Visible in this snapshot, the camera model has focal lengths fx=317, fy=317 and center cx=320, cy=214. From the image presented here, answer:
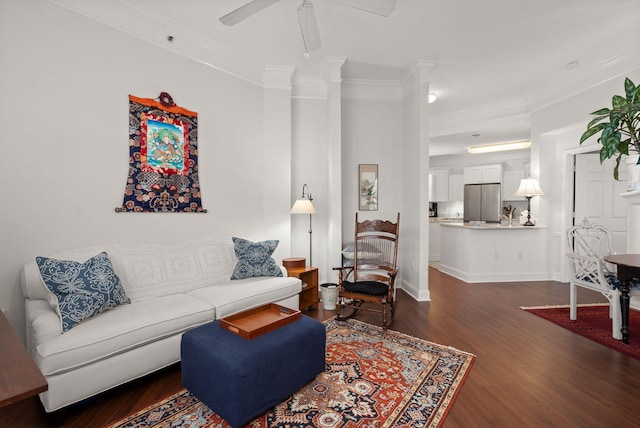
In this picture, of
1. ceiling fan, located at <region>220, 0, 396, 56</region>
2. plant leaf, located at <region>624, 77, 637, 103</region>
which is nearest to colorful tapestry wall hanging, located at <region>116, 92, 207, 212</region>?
ceiling fan, located at <region>220, 0, 396, 56</region>

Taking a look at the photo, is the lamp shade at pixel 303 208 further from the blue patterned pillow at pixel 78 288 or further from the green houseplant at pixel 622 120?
the green houseplant at pixel 622 120

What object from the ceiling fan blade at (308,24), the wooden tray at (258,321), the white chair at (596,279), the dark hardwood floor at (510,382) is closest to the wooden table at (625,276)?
the white chair at (596,279)

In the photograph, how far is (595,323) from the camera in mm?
3336

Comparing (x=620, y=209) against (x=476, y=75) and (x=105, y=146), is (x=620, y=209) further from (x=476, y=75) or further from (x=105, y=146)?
(x=105, y=146)

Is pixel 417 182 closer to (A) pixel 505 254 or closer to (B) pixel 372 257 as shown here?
(B) pixel 372 257

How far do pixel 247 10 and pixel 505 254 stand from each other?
520 cm

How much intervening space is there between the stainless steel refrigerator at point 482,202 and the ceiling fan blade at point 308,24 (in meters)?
6.61

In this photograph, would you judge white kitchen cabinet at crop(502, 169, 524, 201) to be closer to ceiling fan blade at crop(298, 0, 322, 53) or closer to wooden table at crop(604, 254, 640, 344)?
wooden table at crop(604, 254, 640, 344)

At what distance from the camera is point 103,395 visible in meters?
2.10

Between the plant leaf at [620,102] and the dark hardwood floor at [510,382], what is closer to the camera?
the dark hardwood floor at [510,382]

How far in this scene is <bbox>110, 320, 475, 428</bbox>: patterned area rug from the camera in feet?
6.03

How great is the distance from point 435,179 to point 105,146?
7864 millimetres

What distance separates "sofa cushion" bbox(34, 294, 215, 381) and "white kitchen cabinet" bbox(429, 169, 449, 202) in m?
7.49

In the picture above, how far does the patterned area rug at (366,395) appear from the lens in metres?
1.84
